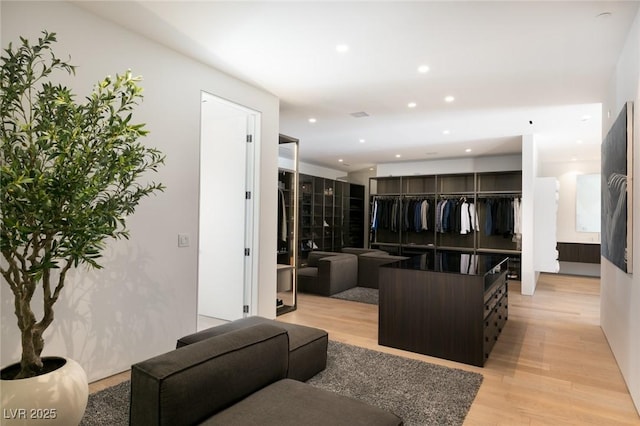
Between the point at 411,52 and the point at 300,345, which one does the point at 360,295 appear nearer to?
the point at 300,345

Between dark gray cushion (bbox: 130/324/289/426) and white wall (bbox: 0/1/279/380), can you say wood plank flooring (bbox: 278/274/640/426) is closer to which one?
dark gray cushion (bbox: 130/324/289/426)

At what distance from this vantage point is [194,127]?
3.51 metres

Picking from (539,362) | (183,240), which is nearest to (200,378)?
(183,240)

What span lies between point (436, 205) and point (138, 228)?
7157 mm

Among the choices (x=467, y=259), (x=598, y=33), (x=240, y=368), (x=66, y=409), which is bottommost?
(x=66, y=409)

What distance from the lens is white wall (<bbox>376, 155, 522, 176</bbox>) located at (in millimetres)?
8461

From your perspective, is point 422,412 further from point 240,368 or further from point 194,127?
point 194,127

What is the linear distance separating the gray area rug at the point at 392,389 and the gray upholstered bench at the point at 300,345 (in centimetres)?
10

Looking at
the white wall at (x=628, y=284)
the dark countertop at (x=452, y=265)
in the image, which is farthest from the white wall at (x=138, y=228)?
the white wall at (x=628, y=284)

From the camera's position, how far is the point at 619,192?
2979 millimetres

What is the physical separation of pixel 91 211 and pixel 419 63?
302 cm

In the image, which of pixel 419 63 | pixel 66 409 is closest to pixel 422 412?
pixel 66 409

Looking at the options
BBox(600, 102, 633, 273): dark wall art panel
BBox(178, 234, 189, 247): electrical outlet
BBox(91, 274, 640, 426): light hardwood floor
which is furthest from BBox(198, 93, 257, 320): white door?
BBox(600, 102, 633, 273): dark wall art panel

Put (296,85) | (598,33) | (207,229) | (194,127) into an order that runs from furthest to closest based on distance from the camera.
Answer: (207,229) < (296,85) < (194,127) < (598,33)
